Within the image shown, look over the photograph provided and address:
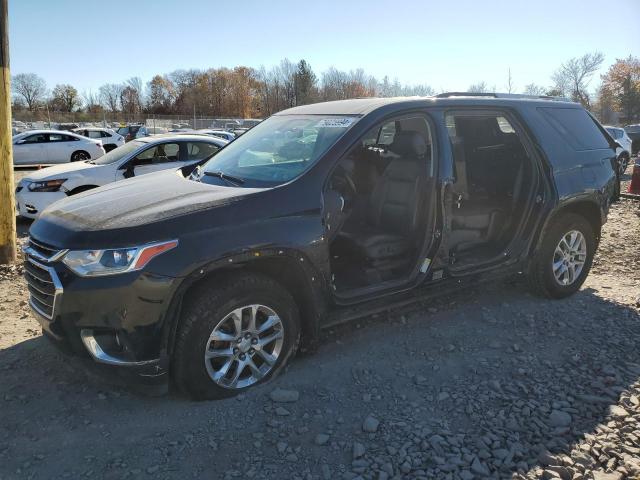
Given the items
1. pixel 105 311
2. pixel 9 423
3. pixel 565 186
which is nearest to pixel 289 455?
pixel 105 311

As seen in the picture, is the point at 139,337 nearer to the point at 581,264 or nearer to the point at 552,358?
the point at 552,358

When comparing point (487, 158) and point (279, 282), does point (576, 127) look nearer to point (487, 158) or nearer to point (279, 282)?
point (487, 158)

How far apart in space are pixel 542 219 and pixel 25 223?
27.6 feet

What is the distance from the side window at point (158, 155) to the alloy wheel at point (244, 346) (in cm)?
638

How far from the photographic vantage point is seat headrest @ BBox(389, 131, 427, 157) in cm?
411

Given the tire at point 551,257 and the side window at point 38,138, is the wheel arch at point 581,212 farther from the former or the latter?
the side window at point 38,138

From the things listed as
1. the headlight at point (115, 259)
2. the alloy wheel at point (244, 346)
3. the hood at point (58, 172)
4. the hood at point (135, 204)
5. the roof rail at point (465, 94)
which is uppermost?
the roof rail at point (465, 94)

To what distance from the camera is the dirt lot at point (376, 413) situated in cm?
268

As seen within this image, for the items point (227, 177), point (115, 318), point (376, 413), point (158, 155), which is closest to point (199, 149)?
point (158, 155)

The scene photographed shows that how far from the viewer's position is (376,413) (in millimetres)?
3113

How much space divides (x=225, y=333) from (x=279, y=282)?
0.48 metres

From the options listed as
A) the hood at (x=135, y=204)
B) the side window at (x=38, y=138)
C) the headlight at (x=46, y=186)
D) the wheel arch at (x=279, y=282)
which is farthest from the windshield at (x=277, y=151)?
the side window at (x=38, y=138)

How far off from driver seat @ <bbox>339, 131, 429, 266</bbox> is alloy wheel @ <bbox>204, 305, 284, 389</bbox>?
1.17 m

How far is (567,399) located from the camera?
3281mm
